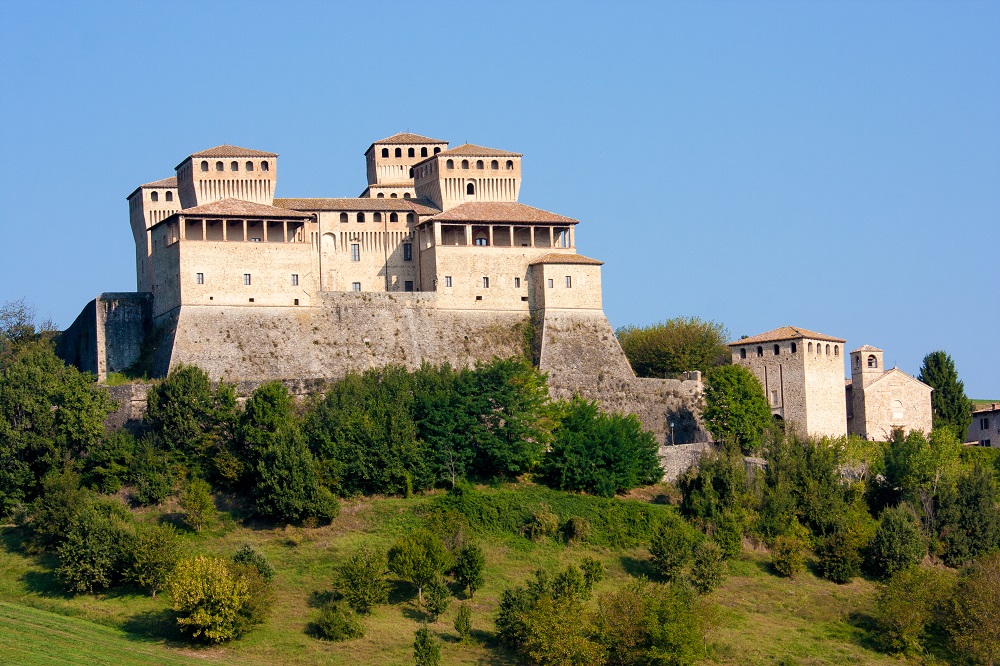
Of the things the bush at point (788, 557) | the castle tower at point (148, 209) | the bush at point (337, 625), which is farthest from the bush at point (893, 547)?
the castle tower at point (148, 209)

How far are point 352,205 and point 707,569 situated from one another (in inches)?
1064

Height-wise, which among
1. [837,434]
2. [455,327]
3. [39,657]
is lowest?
[39,657]

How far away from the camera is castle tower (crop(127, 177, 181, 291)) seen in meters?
82.0

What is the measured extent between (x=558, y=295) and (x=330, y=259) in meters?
10.6

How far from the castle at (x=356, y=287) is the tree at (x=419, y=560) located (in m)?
15.9

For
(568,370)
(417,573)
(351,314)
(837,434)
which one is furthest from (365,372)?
(837,434)

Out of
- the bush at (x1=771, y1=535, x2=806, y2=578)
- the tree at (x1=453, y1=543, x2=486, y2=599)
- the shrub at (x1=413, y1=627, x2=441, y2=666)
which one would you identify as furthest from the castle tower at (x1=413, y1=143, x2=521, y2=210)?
the shrub at (x1=413, y1=627, x2=441, y2=666)

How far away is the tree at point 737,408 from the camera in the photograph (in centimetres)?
7788

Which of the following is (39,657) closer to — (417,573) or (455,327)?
(417,573)

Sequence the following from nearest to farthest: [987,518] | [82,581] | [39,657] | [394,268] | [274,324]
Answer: [39,657] < [82,581] < [987,518] < [274,324] < [394,268]

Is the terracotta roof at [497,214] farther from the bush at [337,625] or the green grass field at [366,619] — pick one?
the bush at [337,625]

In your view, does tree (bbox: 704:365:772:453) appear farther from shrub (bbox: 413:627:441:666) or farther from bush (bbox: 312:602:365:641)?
shrub (bbox: 413:627:441:666)

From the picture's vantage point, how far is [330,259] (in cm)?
8219

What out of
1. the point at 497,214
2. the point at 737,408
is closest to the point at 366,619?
the point at 737,408
